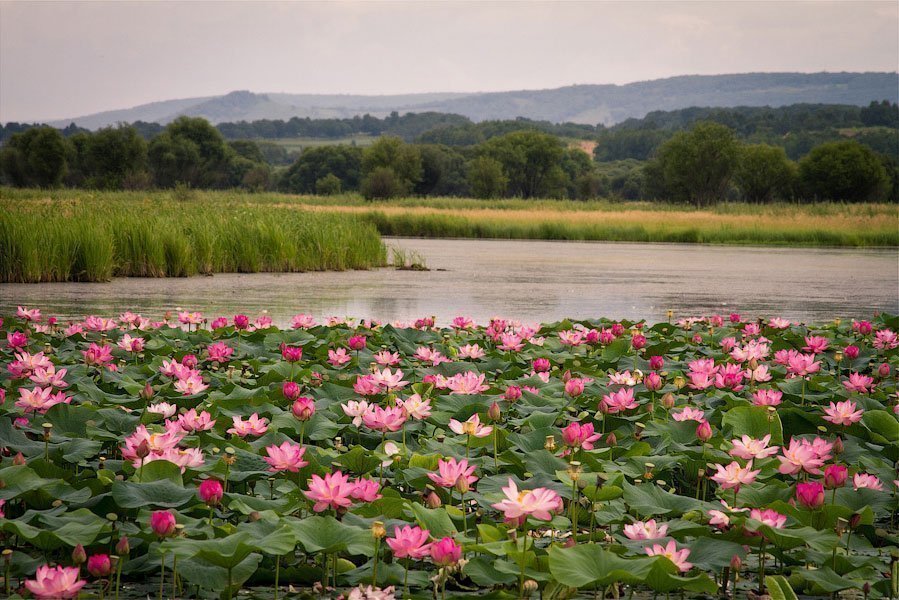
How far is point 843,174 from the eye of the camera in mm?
64500

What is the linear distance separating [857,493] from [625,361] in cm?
217

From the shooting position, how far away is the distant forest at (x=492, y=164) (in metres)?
63.0

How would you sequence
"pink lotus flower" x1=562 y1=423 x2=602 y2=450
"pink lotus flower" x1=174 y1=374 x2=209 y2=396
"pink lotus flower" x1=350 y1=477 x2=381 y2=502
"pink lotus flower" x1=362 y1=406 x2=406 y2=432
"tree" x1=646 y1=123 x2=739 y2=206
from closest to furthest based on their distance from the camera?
"pink lotus flower" x1=350 y1=477 x2=381 y2=502, "pink lotus flower" x1=562 y1=423 x2=602 y2=450, "pink lotus flower" x1=362 y1=406 x2=406 y2=432, "pink lotus flower" x1=174 y1=374 x2=209 y2=396, "tree" x1=646 y1=123 x2=739 y2=206

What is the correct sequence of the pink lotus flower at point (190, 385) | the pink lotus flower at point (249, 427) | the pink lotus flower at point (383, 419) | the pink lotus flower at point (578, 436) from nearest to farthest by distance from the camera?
1. the pink lotus flower at point (578, 436)
2. the pink lotus flower at point (383, 419)
3. the pink lotus flower at point (249, 427)
4. the pink lotus flower at point (190, 385)

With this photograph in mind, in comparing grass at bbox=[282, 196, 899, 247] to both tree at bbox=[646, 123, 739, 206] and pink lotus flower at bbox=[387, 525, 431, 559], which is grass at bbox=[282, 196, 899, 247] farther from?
tree at bbox=[646, 123, 739, 206]

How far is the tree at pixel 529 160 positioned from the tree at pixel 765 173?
52.5ft

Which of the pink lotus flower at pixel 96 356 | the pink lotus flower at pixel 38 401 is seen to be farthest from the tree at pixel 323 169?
the pink lotus flower at pixel 38 401

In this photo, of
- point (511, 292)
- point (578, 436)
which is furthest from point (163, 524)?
point (511, 292)

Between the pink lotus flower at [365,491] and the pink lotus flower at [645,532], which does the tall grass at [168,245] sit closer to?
the pink lotus flower at [365,491]

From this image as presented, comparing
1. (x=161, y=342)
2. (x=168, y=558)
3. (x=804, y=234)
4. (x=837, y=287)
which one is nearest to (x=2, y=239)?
(x=161, y=342)

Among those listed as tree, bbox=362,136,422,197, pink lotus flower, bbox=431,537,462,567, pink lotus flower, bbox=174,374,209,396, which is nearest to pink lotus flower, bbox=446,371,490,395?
pink lotus flower, bbox=174,374,209,396

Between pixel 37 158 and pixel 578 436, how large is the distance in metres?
75.7

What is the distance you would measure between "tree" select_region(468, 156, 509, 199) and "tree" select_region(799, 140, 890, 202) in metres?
24.0

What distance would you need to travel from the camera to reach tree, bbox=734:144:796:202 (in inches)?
2692
